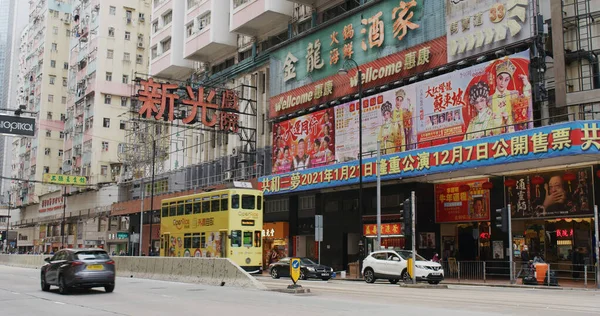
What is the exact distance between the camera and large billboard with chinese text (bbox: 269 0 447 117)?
3644 cm

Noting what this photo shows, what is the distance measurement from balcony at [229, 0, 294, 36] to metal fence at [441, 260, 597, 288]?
25.4 m

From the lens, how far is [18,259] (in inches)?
2170

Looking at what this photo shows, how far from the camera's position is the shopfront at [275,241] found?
153 feet

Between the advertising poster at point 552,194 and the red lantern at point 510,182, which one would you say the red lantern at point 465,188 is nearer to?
the advertising poster at point 552,194

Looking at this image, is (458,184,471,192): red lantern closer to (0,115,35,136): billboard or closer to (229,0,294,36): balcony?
(229,0,294,36): balcony

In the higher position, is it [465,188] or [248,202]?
[465,188]

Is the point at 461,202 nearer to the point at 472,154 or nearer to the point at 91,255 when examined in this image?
the point at 472,154

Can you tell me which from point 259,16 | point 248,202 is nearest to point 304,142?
point 259,16

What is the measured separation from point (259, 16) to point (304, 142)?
11912 mm

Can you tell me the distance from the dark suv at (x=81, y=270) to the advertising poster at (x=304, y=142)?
23.0 meters

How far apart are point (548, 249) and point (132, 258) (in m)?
22.5

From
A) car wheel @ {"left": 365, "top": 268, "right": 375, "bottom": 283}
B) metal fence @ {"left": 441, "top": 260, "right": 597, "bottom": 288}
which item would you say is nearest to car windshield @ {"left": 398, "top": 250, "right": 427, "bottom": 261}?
car wheel @ {"left": 365, "top": 268, "right": 375, "bottom": 283}

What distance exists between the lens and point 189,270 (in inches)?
1105

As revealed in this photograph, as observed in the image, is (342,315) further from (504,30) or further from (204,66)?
(204,66)
